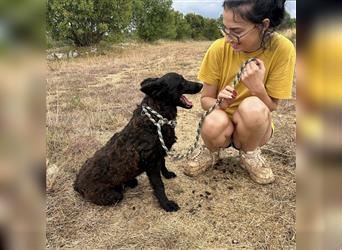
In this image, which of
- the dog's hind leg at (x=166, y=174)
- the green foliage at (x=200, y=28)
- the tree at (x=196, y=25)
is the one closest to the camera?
the dog's hind leg at (x=166, y=174)

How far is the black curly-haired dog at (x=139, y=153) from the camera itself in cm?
293

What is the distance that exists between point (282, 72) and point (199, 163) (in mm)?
1111

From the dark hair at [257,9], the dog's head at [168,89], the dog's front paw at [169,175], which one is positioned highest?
the dark hair at [257,9]

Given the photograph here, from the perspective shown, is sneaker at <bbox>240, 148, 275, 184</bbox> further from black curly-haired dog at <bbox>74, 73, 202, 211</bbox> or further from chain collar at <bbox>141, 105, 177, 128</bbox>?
chain collar at <bbox>141, 105, 177, 128</bbox>

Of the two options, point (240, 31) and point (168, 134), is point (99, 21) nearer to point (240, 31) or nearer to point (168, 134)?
point (168, 134)

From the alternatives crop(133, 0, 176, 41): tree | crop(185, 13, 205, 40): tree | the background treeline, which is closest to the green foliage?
crop(185, 13, 205, 40): tree

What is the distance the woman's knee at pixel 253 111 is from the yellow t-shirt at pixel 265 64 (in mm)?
172

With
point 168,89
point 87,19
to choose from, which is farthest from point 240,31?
point 87,19

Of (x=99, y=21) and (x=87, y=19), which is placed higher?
(x=87, y=19)

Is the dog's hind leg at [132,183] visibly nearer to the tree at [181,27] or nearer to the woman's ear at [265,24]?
the woman's ear at [265,24]

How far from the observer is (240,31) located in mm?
2639

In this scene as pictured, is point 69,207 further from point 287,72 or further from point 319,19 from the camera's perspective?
point 319,19

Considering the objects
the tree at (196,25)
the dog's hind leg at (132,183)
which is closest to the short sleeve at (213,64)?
the dog's hind leg at (132,183)

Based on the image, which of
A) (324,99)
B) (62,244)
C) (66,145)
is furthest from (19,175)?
(66,145)
